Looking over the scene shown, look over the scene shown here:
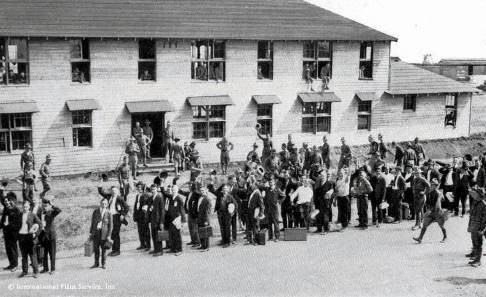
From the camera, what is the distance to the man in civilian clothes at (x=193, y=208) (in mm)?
16356

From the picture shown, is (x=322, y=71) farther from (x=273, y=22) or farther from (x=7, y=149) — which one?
(x=7, y=149)

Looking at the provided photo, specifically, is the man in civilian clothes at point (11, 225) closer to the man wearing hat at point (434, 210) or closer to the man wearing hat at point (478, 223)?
the man wearing hat at point (434, 210)

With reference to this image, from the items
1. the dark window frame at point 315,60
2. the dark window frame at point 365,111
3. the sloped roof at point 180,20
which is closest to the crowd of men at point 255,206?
the sloped roof at point 180,20

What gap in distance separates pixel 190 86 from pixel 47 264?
1448 cm

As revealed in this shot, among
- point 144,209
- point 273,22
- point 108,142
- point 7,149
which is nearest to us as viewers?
point 144,209

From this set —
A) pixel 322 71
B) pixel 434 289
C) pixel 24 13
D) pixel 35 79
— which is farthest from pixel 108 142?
pixel 434 289

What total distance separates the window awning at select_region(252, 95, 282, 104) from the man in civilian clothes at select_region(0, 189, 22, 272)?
15.9 m

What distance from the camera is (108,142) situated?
85.6ft

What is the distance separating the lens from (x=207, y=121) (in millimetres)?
28188

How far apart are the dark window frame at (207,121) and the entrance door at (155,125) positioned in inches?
60.1

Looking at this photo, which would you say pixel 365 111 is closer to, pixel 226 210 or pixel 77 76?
pixel 77 76

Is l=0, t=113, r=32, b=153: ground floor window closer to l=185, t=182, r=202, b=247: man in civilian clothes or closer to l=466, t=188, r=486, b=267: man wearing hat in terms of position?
l=185, t=182, r=202, b=247: man in civilian clothes

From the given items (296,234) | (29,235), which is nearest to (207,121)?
(296,234)

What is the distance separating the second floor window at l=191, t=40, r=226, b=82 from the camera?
28000 millimetres
